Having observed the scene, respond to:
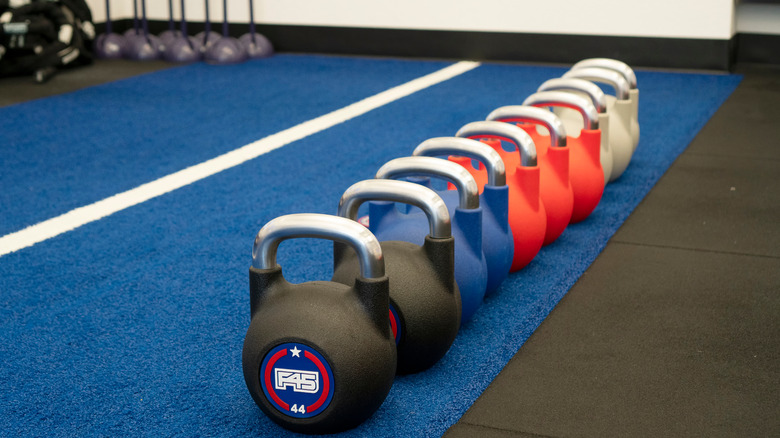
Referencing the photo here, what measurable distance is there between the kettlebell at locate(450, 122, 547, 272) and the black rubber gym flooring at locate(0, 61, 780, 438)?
0.57 feet

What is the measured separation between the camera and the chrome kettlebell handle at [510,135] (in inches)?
87.8

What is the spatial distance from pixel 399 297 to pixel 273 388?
1.00ft

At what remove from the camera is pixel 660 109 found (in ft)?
14.8

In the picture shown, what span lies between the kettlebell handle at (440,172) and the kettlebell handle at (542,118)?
0.61m

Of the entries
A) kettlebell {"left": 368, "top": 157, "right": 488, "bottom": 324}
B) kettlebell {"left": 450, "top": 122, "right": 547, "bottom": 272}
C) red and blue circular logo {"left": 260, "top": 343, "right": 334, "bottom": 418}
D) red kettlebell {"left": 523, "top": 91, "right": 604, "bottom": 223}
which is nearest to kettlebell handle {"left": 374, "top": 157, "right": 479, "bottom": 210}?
kettlebell {"left": 368, "top": 157, "right": 488, "bottom": 324}

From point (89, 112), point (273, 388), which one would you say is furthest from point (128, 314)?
point (89, 112)

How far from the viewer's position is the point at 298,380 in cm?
153

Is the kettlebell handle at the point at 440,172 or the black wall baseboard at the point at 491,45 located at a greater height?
the kettlebell handle at the point at 440,172

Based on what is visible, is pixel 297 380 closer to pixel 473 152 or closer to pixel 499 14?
pixel 473 152

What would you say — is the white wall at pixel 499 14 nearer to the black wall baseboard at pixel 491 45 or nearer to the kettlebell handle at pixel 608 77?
the black wall baseboard at pixel 491 45

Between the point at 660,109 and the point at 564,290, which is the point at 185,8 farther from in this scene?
the point at 564,290

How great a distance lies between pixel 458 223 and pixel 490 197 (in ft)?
0.62

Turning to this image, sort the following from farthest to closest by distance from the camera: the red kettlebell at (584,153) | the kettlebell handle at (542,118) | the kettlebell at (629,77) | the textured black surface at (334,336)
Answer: the kettlebell at (629,77)
the red kettlebell at (584,153)
the kettlebell handle at (542,118)
the textured black surface at (334,336)

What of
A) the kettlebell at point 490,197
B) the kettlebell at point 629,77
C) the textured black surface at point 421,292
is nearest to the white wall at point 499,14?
the kettlebell at point 629,77
